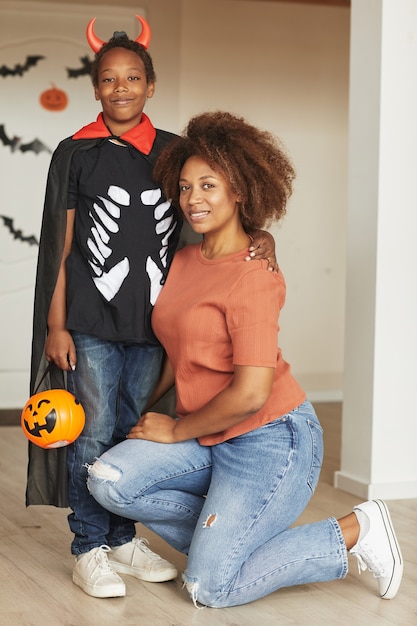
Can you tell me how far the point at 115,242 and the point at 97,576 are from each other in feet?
2.96

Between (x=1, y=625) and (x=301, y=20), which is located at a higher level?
(x=301, y=20)

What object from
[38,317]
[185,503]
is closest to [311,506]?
[185,503]

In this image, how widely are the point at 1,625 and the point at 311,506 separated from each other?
5.13ft

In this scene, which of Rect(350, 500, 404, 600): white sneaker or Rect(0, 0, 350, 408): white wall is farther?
Rect(0, 0, 350, 408): white wall

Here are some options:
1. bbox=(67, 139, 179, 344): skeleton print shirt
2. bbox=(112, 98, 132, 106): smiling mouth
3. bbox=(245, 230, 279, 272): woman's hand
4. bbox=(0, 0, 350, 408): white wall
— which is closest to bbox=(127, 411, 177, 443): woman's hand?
bbox=(67, 139, 179, 344): skeleton print shirt

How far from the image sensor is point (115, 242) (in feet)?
8.65

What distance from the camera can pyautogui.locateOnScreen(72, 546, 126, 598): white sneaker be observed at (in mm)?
2572

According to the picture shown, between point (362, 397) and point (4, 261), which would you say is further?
point (4, 261)

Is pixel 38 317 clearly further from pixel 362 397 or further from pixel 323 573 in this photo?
pixel 362 397

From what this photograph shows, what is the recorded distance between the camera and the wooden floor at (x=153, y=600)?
2.44 meters

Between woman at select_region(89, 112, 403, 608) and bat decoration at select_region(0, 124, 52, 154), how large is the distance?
3394 millimetres

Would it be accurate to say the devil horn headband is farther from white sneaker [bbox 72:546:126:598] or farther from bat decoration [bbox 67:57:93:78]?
bat decoration [bbox 67:57:93:78]

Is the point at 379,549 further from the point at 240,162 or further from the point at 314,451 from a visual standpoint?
the point at 240,162

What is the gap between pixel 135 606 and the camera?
2.54 metres
